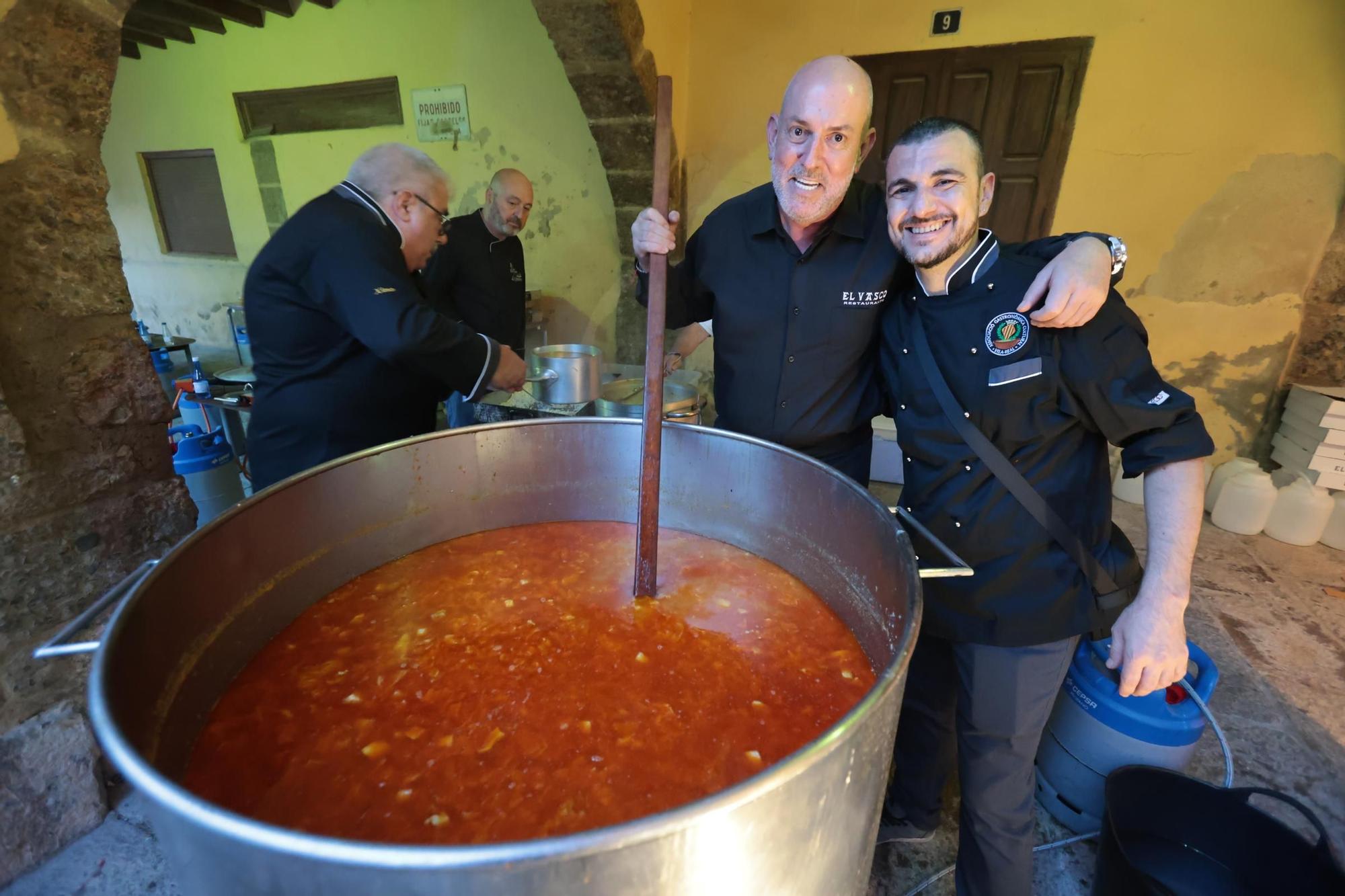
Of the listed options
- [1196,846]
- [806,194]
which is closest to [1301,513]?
[1196,846]

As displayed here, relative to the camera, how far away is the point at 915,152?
4.14ft

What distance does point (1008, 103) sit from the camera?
12.2ft

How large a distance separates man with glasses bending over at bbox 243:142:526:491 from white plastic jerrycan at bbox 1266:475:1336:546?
4.18m

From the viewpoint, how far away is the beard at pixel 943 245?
49.8 inches

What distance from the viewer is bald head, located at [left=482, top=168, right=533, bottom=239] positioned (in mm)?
3596

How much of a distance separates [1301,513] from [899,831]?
333 centimetres

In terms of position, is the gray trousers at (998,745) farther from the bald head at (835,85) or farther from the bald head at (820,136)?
the bald head at (835,85)

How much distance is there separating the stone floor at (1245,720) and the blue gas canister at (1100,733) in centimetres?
12

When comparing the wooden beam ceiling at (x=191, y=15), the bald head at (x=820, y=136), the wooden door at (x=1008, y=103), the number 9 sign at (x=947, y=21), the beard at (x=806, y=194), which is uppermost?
the wooden beam ceiling at (x=191, y=15)

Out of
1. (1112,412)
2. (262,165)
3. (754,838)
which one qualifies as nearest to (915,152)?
(1112,412)

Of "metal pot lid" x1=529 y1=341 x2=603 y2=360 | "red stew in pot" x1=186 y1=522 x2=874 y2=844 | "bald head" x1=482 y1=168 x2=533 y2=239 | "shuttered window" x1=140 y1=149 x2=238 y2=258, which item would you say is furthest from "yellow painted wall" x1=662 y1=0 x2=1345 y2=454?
"shuttered window" x1=140 y1=149 x2=238 y2=258

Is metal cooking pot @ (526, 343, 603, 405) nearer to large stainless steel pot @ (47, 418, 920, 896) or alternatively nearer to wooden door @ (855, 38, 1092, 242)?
large stainless steel pot @ (47, 418, 920, 896)

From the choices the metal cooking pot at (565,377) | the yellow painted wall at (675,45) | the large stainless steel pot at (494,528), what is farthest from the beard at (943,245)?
the yellow painted wall at (675,45)

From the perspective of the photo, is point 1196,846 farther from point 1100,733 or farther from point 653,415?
point 653,415
